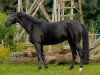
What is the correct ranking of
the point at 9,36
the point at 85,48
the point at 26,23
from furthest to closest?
the point at 9,36 → the point at 85,48 → the point at 26,23

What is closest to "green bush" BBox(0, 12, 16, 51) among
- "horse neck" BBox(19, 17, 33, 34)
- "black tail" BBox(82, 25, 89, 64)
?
"horse neck" BBox(19, 17, 33, 34)

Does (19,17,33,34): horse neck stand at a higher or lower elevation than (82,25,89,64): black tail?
higher

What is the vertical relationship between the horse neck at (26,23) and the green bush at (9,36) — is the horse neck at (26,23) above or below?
above

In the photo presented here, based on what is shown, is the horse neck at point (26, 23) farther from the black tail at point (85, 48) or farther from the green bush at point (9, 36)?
the green bush at point (9, 36)

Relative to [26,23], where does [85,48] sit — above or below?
below

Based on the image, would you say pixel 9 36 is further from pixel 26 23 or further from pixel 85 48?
pixel 85 48

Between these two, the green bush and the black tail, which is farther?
the green bush

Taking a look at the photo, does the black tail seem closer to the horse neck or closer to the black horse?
the black horse

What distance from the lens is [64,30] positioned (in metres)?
13.7

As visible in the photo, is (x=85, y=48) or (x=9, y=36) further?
(x=9, y=36)

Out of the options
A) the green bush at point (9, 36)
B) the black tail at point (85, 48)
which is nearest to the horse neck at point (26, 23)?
the black tail at point (85, 48)

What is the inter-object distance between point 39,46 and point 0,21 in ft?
16.3

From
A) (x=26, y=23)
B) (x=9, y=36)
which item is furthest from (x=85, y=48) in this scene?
(x=9, y=36)

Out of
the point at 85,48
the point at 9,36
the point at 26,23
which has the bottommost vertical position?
the point at 9,36
